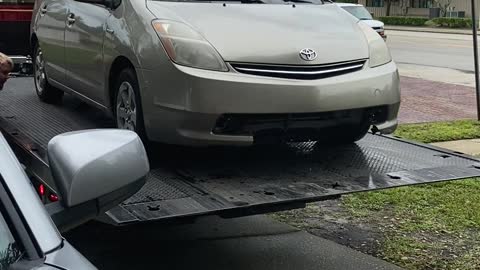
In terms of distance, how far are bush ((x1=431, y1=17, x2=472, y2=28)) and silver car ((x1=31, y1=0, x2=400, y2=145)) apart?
42.0 meters

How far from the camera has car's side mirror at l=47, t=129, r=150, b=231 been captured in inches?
86.3

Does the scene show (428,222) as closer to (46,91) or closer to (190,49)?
(190,49)

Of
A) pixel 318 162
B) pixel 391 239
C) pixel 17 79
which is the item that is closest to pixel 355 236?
pixel 391 239

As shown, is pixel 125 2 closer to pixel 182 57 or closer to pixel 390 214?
pixel 182 57

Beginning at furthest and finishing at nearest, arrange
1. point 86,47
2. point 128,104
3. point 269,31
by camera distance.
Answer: point 86,47
point 128,104
point 269,31

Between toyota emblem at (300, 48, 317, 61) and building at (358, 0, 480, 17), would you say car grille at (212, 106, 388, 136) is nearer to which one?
toyota emblem at (300, 48, 317, 61)

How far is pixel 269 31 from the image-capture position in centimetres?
467

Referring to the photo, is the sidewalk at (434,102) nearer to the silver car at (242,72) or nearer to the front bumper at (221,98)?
the silver car at (242,72)

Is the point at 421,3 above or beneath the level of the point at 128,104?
beneath

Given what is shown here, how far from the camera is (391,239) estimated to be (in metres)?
5.65

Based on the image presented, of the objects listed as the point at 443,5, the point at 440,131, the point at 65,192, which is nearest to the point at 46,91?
the point at 65,192

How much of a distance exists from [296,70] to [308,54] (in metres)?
0.13

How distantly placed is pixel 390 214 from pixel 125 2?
2889mm

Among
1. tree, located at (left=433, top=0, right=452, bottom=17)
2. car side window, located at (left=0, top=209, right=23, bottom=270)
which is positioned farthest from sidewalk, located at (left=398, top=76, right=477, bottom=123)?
tree, located at (left=433, top=0, right=452, bottom=17)
